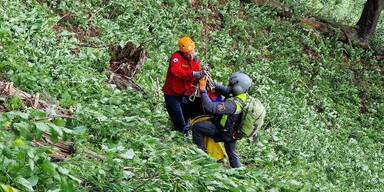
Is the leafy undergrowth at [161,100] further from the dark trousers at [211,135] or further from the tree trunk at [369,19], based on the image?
the tree trunk at [369,19]

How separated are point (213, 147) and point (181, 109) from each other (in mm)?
749

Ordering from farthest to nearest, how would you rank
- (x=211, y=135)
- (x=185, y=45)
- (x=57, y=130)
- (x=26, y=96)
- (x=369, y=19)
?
(x=369, y=19) < (x=185, y=45) < (x=211, y=135) < (x=26, y=96) < (x=57, y=130)

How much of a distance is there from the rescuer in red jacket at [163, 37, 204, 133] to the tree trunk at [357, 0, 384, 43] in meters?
12.6

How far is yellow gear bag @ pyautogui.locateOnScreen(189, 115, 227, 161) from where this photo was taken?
27.2 ft

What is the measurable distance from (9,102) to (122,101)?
2.83 meters

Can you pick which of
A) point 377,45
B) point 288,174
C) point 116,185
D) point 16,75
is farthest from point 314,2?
point 116,185

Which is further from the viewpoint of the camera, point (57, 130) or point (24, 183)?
point (57, 130)

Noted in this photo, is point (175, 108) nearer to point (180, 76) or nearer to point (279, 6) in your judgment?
point (180, 76)

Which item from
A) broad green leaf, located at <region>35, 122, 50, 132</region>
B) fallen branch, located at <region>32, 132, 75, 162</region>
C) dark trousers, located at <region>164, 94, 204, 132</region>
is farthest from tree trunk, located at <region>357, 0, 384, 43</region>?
broad green leaf, located at <region>35, 122, 50, 132</region>

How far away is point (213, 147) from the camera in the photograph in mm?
8414

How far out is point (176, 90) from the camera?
335 inches

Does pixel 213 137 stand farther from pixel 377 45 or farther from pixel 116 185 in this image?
pixel 377 45

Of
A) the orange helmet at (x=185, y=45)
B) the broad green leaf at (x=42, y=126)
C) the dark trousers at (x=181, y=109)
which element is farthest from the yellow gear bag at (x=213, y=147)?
the broad green leaf at (x=42, y=126)

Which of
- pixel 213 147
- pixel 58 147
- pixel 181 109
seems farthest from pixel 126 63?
pixel 58 147
